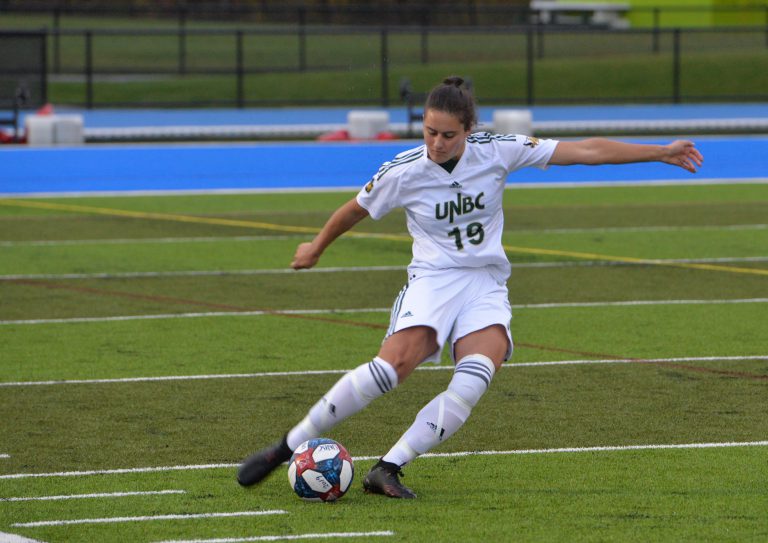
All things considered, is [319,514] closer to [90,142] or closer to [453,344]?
[453,344]

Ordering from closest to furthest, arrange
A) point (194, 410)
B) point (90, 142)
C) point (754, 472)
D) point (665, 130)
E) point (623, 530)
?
point (623, 530), point (754, 472), point (194, 410), point (90, 142), point (665, 130)

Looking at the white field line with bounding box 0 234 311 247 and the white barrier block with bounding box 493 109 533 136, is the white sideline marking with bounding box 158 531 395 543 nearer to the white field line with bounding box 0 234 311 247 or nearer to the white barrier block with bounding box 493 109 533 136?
the white field line with bounding box 0 234 311 247

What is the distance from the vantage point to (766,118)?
3030 centimetres

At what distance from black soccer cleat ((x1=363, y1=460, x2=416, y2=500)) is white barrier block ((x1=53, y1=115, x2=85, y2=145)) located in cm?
1911

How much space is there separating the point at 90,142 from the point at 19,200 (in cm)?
642

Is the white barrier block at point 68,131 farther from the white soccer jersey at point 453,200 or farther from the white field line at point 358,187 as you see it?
the white soccer jersey at point 453,200

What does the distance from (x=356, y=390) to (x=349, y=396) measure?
0.04 metres

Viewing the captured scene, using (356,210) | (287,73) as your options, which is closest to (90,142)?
(287,73)

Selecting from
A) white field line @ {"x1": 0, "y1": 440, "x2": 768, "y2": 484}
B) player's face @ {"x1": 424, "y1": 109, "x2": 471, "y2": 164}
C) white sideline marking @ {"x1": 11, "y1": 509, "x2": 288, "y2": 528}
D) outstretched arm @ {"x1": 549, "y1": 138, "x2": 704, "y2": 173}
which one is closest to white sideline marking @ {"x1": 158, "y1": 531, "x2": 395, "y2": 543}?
white sideline marking @ {"x1": 11, "y1": 509, "x2": 288, "y2": 528}

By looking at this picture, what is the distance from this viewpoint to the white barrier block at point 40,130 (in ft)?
79.7

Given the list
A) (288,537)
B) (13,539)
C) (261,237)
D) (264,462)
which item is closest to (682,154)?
(264,462)

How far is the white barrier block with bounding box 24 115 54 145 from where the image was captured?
956 inches

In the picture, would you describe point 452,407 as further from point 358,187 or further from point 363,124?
point 363,124

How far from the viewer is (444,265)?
256 inches
